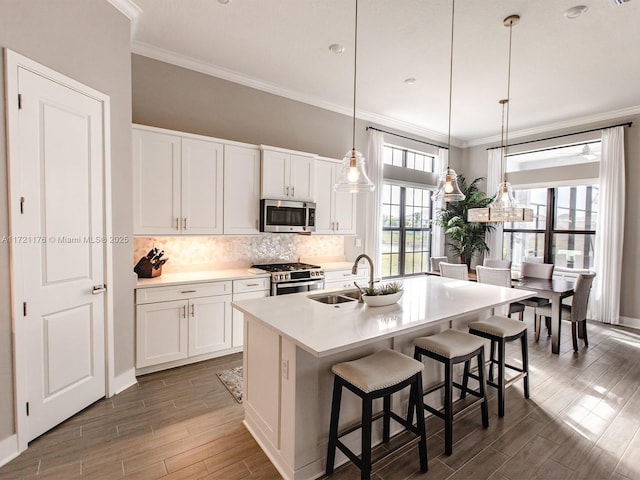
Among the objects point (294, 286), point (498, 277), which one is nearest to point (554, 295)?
point (498, 277)

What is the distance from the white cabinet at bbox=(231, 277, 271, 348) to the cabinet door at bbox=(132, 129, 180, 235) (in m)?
0.87

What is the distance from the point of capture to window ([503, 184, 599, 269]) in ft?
17.8

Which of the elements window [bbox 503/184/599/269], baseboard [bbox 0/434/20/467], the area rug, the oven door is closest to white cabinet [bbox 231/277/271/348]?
the oven door

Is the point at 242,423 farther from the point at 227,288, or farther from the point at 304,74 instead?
the point at 304,74

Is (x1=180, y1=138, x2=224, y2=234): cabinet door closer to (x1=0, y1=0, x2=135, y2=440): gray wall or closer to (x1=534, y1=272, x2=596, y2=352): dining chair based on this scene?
(x1=0, y1=0, x2=135, y2=440): gray wall

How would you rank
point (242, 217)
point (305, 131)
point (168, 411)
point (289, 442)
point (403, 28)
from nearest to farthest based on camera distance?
point (289, 442) → point (168, 411) → point (403, 28) → point (242, 217) → point (305, 131)

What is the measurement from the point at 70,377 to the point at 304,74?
3.69 metres

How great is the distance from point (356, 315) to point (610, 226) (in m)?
5.05

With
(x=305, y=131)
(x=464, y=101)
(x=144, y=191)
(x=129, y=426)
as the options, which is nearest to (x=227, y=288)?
(x=144, y=191)

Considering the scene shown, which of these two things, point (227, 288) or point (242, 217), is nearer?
point (227, 288)

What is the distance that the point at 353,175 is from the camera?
240 centimetres

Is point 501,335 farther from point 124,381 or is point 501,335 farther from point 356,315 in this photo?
point 124,381

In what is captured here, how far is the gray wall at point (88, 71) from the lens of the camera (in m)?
2.02

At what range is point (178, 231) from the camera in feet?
11.2
